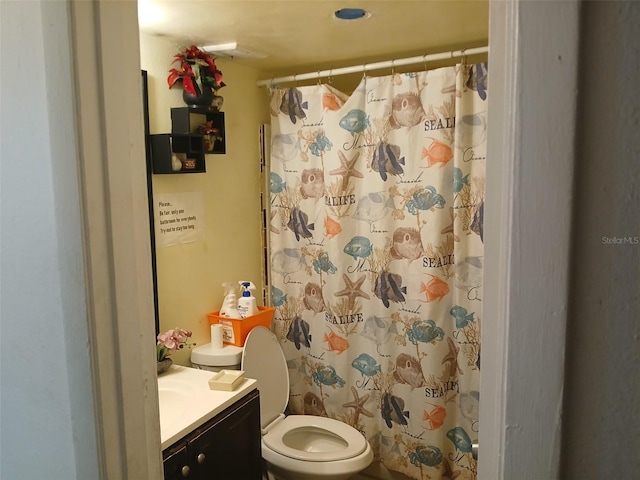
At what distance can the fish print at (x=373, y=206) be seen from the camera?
94.7 inches

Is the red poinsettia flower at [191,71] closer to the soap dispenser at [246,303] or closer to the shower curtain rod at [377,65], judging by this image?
the shower curtain rod at [377,65]

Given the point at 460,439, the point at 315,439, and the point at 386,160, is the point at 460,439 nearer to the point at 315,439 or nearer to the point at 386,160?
the point at 315,439

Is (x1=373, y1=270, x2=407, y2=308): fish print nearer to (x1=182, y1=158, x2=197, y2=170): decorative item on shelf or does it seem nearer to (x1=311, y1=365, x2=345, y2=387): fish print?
(x1=311, y1=365, x2=345, y2=387): fish print

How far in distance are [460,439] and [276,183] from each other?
1.50 meters

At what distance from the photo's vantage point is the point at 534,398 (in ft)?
1.82

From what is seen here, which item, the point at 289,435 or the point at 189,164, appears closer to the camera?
the point at 189,164

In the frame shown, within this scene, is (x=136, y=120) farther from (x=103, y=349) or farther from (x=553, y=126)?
(x=553, y=126)

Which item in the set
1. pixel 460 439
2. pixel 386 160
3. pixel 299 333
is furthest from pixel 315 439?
pixel 386 160

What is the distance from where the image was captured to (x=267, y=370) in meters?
2.45

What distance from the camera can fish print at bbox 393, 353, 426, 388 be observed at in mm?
2404

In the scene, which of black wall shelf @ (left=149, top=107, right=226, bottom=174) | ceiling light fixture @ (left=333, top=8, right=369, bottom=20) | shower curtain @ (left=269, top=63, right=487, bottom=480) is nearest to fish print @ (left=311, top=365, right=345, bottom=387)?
shower curtain @ (left=269, top=63, right=487, bottom=480)

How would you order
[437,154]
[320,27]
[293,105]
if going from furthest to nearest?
[293,105]
[437,154]
[320,27]

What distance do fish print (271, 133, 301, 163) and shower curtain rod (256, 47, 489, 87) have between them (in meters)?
0.27

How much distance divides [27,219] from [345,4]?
3.96 feet
